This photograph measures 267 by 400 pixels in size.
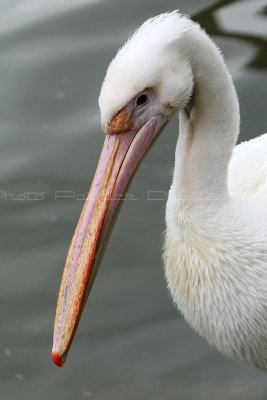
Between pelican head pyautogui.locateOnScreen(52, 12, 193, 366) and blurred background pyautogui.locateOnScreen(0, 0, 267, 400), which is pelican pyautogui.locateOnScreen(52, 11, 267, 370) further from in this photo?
blurred background pyautogui.locateOnScreen(0, 0, 267, 400)

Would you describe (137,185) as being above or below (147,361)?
above

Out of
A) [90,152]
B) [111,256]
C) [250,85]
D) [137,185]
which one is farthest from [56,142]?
[250,85]

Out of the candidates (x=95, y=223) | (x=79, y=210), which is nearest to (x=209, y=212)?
(x=95, y=223)

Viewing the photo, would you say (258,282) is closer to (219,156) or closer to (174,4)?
(219,156)

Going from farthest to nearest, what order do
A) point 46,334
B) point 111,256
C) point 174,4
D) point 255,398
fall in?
point 174,4, point 111,256, point 46,334, point 255,398

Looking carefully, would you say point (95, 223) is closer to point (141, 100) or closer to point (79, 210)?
point (141, 100)

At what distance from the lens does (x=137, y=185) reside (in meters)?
4.35

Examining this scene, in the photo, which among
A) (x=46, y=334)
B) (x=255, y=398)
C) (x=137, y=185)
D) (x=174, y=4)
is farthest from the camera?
(x=174, y=4)

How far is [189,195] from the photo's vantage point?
2.66m

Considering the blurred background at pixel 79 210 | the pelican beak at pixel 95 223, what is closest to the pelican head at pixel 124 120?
the pelican beak at pixel 95 223

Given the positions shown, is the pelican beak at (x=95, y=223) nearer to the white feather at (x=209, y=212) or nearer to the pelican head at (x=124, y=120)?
the pelican head at (x=124, y=120)

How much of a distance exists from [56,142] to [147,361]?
1439mm

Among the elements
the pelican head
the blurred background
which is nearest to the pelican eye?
the pelican head

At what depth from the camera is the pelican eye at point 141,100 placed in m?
2.41
